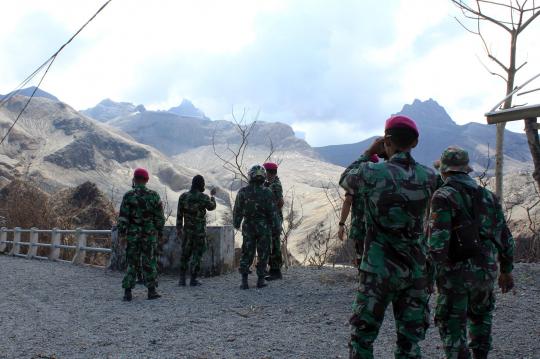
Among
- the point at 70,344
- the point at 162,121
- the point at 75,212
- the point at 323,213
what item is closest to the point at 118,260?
the point at 70,344

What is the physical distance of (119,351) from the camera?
4.65m

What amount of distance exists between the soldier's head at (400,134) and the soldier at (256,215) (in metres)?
4.76

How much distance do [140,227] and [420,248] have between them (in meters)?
5.09

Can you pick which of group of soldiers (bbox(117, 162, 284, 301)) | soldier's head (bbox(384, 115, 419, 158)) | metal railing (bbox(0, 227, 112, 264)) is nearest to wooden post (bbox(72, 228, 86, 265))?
metal railing (bbox(0, 227, 112, 264))

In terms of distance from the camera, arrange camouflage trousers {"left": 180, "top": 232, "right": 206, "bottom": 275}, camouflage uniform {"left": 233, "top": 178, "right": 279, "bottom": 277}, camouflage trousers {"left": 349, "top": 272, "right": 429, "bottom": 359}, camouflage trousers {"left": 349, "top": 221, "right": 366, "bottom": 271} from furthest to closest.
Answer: camouflage trousers {"left": 180, "top": 232, "right": 206, "bottom": 275} → camouflage uniform {"left": 233, "top": 178, "right": 279, "bottom": 277} → camouflage trousers {"left": 349, "top": 221, "right": 366, "bottom": 271} → camouflage trousers {"left": 349, "top": 272, "right": 429, "bottom": 359}

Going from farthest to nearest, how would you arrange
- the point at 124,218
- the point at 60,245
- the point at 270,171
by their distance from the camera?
1. the point at 60,245
2. the point at 270,171
3. the point at 124,218

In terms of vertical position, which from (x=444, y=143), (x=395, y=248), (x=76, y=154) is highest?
(x=444, y=143)

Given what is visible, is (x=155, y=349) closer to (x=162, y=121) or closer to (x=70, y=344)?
(x=70, y=344)

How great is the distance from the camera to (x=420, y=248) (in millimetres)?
3086

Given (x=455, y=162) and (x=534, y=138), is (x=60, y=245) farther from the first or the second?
(x=455, y=162)

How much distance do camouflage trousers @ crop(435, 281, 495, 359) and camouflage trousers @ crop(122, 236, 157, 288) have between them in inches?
187

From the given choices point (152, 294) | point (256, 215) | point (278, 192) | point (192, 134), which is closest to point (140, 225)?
point (152, 294)

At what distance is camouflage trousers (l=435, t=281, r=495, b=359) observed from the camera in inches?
137

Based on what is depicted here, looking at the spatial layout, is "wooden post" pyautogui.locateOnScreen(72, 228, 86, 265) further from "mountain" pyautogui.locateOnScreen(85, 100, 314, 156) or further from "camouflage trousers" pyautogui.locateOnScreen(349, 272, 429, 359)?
"mountain" pyautogui.locateOnScreen(85, 100, 314, 156)
